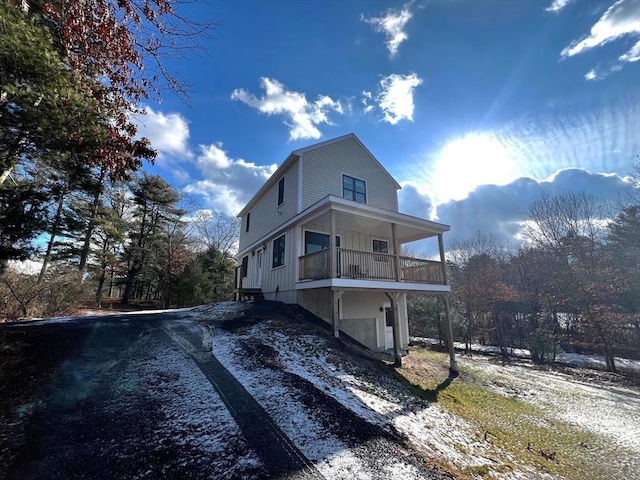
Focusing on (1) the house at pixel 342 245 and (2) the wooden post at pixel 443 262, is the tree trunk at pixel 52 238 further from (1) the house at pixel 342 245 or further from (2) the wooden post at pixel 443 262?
(2) the wooden post at pixel 443 262

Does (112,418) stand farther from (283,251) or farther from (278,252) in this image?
(278,252)

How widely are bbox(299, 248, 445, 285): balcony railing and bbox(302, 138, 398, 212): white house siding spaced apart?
3102mm

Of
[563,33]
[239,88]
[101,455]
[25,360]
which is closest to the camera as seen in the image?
[101,455]

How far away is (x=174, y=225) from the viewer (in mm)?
27547

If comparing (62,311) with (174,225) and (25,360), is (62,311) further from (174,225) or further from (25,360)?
(174,225)

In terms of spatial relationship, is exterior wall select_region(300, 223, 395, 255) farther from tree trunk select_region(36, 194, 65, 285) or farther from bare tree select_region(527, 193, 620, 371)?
tree trunk select_region(36, 194, 65, 285)

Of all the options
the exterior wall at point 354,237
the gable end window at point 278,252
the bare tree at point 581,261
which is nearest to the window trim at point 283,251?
the gable end window at point 278,252

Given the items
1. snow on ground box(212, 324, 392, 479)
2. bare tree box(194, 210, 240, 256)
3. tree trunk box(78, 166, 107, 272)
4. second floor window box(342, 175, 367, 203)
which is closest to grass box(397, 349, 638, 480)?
snow on ground box(212, 324, 392, 479)

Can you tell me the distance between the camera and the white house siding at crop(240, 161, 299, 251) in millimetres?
12376

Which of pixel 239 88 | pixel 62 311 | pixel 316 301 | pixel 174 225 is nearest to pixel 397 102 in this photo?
pixel 239 88

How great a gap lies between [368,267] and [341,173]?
5679 millimetres

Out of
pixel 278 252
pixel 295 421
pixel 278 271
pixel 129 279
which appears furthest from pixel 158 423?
pixel 129 279

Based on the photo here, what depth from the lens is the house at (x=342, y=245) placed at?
30.8ft

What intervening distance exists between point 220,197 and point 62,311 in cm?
2452
